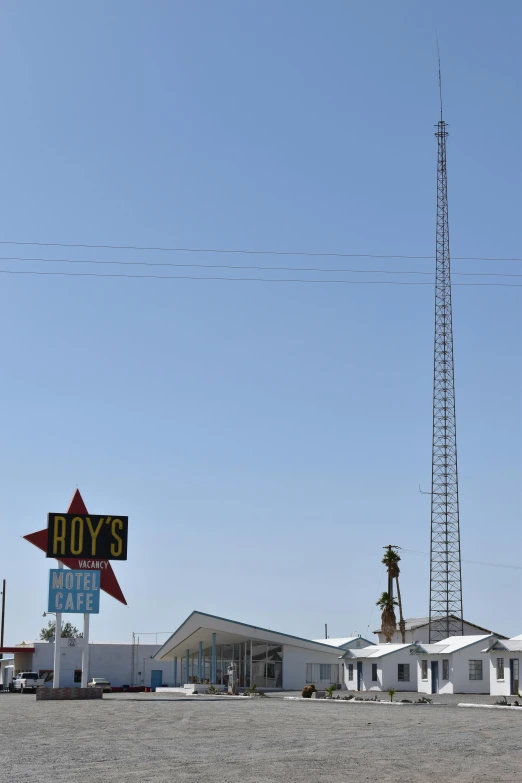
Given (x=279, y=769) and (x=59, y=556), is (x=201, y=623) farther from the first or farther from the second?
(x=279, y=769)

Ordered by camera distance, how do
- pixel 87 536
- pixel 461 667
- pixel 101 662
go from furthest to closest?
pixel 101 662, pixel 87 536, pixel 461 667

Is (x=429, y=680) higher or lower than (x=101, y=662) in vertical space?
higher

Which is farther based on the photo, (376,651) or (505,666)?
(376,651)

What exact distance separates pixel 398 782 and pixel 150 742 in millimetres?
9363

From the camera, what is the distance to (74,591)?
59406mm

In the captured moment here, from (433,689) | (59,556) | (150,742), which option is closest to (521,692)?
(433,689)

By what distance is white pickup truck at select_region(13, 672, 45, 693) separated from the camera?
80125mm

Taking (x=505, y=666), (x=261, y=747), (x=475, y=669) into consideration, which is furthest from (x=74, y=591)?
(x=261, y=747)

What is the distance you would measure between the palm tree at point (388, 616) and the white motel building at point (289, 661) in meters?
8.41

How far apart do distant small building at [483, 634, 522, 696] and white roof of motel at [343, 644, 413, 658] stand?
9.39 metres

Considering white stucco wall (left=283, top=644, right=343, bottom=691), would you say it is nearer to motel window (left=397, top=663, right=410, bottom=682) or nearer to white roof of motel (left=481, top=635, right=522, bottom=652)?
motel window (left=397, top=663, right=410, bottom=682)

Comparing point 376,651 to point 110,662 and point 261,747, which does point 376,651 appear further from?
point 261,747

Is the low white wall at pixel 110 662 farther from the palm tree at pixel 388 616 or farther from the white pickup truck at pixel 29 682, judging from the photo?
the palm tree at pixel 388 616

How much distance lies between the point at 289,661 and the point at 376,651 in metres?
7.66
